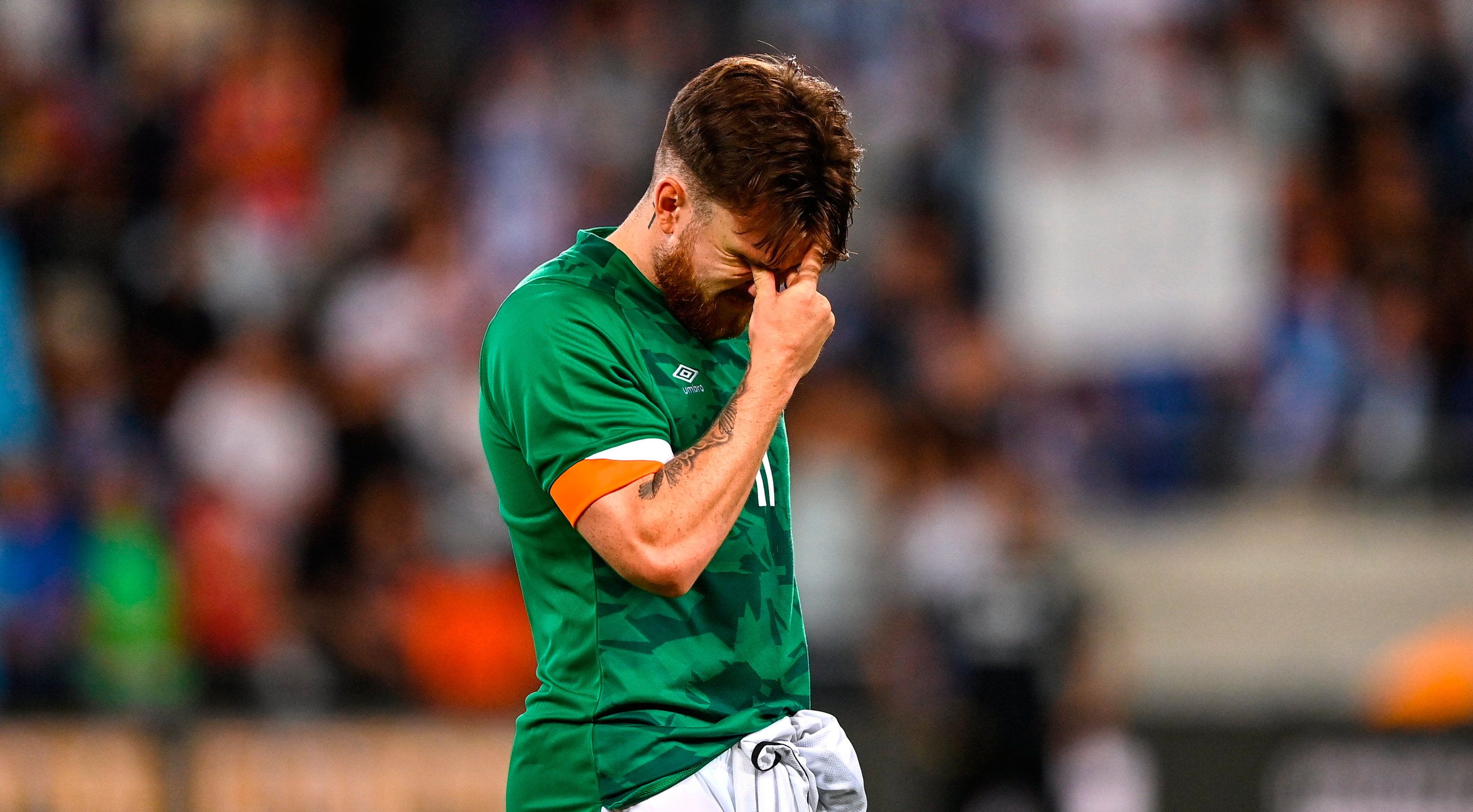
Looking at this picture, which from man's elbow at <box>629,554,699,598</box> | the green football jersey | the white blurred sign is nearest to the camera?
man's elbow at <box>629,554,699,598</box>

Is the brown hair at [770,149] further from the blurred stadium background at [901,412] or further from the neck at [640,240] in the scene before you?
the blurred stadium background at [901,412]

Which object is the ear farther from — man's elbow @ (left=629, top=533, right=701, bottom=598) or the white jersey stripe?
man's elbow @ (left=629, top=533, right=701, bottom=598)

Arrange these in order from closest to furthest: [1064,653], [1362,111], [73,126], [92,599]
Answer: [1064,653] → [92,599] → [1362,111] → [73,126]

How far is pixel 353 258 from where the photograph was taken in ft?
32.9

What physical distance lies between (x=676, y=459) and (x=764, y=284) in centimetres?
33

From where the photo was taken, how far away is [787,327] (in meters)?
2.82

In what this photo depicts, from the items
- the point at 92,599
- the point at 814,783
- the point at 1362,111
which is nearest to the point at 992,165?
the point at 1362,111

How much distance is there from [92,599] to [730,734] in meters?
6.55

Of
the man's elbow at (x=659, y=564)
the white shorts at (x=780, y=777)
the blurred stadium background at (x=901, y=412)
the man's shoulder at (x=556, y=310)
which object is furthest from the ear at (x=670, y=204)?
the blurred stadium background at (x=901, y=412)

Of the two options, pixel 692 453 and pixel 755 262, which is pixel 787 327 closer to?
pixel 755 262

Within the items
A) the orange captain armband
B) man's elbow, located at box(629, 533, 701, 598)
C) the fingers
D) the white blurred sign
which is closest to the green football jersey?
the orange captain armband

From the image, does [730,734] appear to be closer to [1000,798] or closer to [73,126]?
[1000,798]

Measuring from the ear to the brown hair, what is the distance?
0.12ft

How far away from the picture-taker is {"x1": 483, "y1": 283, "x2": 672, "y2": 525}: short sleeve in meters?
2.71
